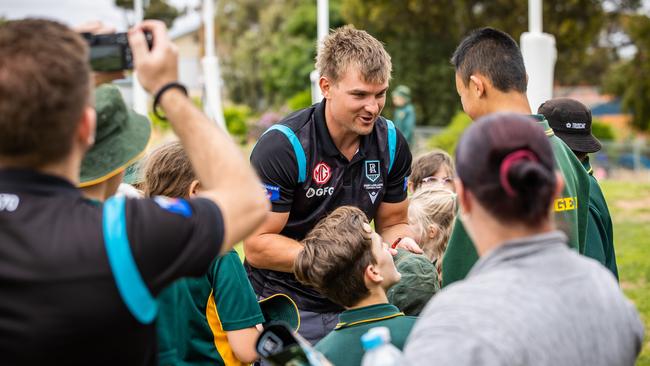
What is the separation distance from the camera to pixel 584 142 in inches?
187

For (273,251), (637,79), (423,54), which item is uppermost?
(273,251)

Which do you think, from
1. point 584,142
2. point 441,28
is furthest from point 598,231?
point 441,28

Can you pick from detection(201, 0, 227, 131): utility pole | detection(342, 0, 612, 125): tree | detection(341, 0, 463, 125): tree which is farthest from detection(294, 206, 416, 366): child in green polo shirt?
detection(341, 0, 463, 125): tree

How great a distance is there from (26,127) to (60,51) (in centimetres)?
22

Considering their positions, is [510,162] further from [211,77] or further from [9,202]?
[211,77]

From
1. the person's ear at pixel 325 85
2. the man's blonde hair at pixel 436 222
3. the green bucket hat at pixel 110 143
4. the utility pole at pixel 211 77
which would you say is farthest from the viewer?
the utility pole at pixel 211 77

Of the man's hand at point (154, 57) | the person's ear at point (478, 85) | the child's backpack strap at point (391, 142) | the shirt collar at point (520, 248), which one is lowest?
the child's backpack strap at point (391, 142)

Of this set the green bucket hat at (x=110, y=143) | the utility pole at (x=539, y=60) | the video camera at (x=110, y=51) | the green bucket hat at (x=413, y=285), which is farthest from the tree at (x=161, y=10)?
the video camera at (x=110, y=51)

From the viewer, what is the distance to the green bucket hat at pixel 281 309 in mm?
4457

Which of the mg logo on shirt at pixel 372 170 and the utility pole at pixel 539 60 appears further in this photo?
the utility pole at pixel 539 60

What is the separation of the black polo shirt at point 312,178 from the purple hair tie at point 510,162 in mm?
2296

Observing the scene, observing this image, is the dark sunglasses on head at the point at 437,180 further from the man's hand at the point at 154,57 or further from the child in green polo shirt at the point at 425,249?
the man's hand at the point at 154,57

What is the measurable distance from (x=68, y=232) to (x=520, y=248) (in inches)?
48.6

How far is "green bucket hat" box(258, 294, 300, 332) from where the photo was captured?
14.6 feet
